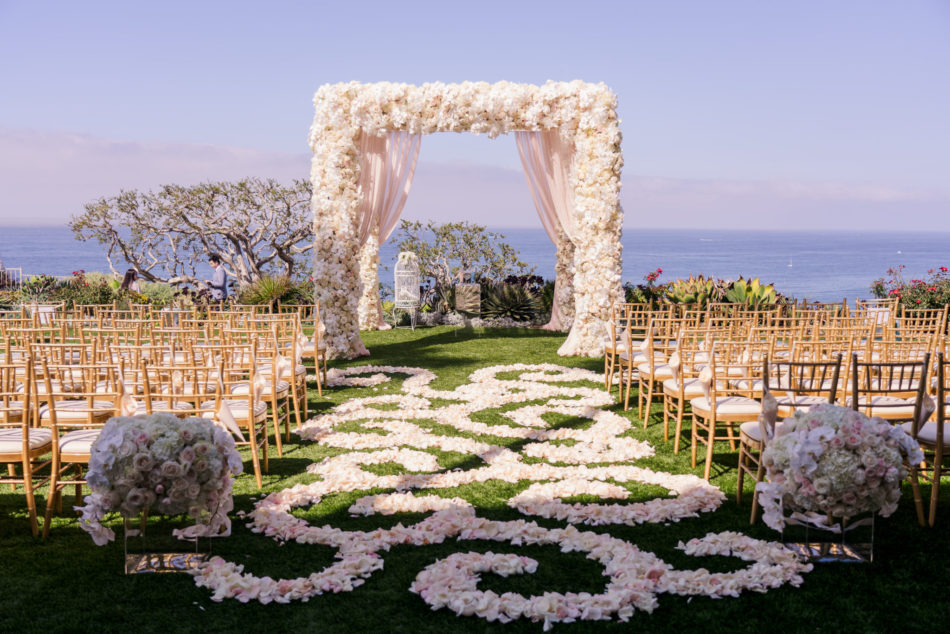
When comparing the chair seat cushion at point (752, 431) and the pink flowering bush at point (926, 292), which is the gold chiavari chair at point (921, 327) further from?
the pink flowering bush at point (926, 292)

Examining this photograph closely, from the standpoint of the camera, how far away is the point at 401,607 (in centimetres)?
282

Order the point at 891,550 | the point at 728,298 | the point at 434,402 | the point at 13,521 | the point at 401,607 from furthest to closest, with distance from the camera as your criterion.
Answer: the point at 728,298 < the point at 434,402 < the point at 13,521 < the point at 891,550 < the point at 401,607

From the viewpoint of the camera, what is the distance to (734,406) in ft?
14.4

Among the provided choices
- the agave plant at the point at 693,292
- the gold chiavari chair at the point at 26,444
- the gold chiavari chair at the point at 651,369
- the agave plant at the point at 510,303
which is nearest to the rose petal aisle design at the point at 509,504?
the gold chiavari chair at the point at 651,369

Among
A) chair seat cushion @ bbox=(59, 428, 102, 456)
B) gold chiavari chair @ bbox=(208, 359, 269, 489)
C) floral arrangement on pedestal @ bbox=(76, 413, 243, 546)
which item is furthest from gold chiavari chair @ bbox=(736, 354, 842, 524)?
chair seat cushion @ bbox=(59, 428, 102, 456)

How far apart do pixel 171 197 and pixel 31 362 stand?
14399 millimetres

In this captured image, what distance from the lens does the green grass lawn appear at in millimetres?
2678

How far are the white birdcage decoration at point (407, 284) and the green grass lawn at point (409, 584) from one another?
338 inches

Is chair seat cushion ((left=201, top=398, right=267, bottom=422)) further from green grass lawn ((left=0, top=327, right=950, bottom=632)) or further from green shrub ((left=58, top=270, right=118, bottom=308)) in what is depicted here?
green shrub ((left=58, top=270, right=118, bottom=308))

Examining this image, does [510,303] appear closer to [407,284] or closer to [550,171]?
[407,284]

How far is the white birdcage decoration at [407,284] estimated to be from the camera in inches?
502

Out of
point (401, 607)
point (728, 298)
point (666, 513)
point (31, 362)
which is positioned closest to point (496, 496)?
point (666, 513)

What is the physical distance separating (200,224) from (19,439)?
14490 millimetres

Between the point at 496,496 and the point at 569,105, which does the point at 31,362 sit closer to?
the point at 496,496
